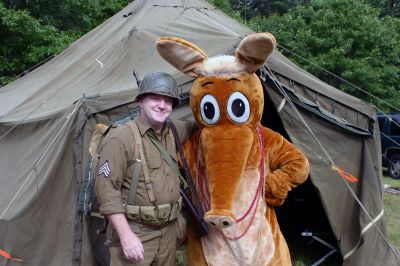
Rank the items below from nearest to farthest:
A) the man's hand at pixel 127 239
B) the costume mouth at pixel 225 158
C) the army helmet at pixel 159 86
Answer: the man's hand at pixel 127 239 < the army helmet at pixel 159 86 < the costume mouth at pixel 225 158

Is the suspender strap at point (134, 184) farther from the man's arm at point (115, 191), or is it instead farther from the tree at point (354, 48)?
the tree at point (354, 48)

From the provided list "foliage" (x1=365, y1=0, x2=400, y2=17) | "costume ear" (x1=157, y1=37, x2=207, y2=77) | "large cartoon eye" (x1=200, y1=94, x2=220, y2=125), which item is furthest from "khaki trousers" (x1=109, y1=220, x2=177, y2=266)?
"foliage" (x1=365, y1=0, x2=400, y2=17)

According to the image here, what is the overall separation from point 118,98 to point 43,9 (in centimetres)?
1045

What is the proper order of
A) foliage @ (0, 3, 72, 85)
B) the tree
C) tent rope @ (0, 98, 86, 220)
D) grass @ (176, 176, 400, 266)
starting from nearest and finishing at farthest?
tent rope @ (0, 98, 86, 220)
grass @ (176, 176, 400, 266)
foliage @ (0, 3, 72, 85)
the tree

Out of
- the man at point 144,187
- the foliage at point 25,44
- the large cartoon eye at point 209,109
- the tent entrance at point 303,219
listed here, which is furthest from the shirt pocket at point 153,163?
the foliage at point 25,44

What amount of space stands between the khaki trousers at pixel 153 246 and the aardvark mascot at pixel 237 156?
301 millimetres

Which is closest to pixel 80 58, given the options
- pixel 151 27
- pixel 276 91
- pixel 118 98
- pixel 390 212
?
pixel 151 27

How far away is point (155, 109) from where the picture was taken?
9.51ft

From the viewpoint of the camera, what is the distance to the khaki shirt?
2701 mm

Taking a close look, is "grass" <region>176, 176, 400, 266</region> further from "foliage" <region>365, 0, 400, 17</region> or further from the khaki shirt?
"foliage" <region>365, 0, 400, 17</region>

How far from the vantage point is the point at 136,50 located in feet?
17.3

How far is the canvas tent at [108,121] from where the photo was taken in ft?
13.3

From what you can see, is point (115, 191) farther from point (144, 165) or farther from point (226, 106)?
point (226, 106)

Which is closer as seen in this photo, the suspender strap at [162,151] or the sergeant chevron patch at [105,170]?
the sergeant chevron patch at [105,170]
